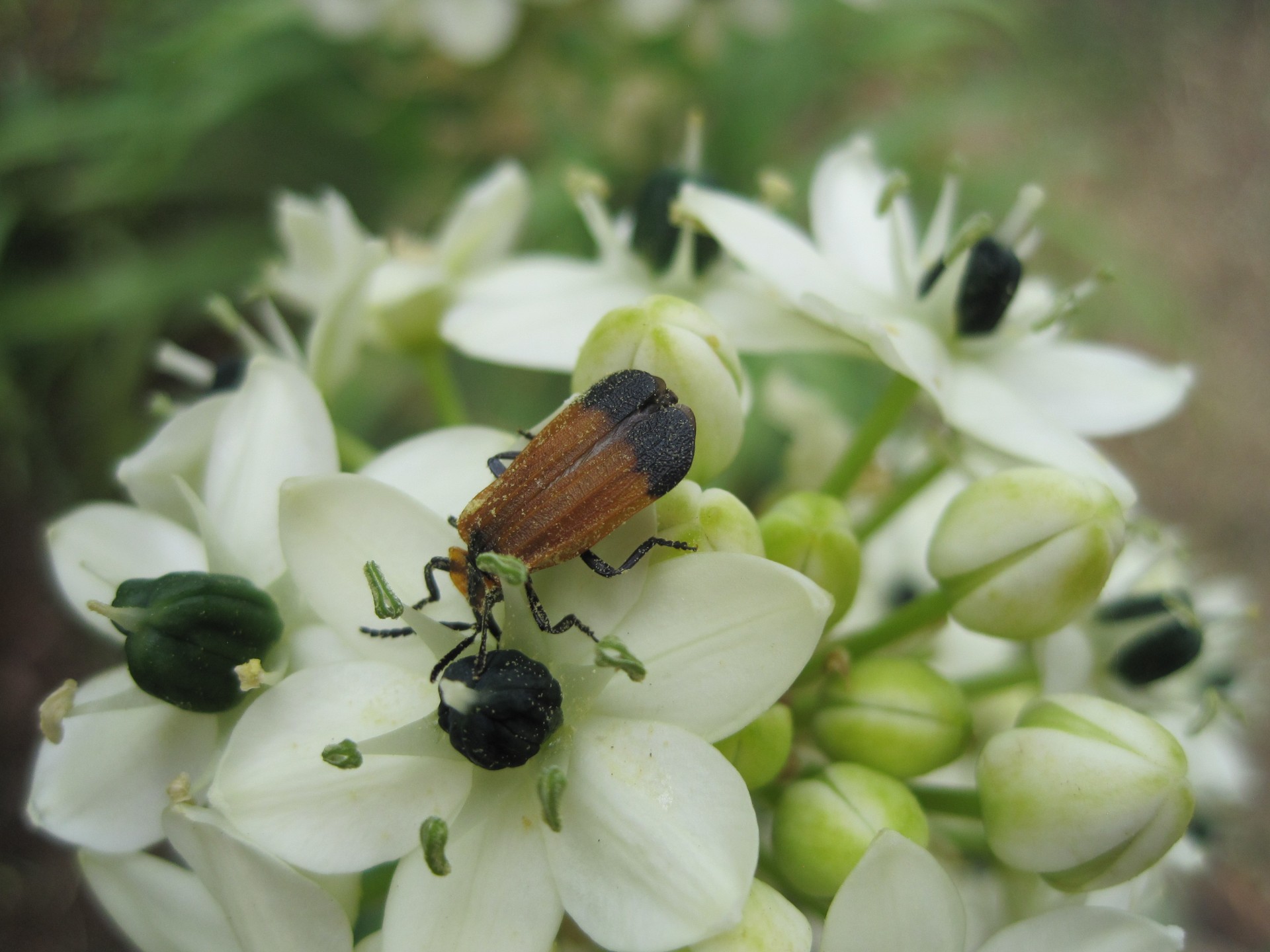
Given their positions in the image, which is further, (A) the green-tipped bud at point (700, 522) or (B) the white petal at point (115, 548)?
(B) the white petal at point (115, 548)

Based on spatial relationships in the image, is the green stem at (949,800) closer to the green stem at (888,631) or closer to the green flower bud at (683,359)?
the green stem at (888,631)

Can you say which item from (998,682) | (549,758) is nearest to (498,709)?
(549,758)

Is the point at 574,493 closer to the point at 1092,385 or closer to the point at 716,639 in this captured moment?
the point at 716,639

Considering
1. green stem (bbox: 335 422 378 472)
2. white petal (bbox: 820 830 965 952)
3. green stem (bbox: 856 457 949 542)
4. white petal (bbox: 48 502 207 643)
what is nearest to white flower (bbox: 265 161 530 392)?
green stem (bbox: 335 422 378 472)

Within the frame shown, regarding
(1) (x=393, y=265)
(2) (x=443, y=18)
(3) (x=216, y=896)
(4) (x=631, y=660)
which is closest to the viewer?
(4) (x=631, y=660)

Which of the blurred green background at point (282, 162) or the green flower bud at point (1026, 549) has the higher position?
the green flower bud at point (1026, 549)

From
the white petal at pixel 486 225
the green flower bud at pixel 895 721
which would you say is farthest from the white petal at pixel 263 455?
the green flower bud at pixel 895 721
